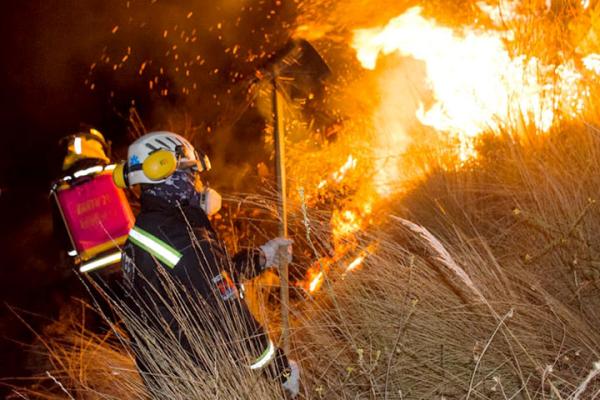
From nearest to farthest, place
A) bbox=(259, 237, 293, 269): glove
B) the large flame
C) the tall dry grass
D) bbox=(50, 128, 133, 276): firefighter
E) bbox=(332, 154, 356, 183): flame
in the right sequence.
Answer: the tall dry grass → bbox=(259, 237, 293, 269): glove → bbox=(50, 128, 133, 276): firefighter → the large flame → bbox=(332, 154, 356, 183): flame

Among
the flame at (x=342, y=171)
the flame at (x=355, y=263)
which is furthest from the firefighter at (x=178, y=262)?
the flame at (x=342, y=171)

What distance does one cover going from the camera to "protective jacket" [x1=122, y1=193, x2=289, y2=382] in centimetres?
259

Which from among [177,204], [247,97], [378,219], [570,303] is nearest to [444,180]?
[378,219]

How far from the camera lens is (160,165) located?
2.87 m

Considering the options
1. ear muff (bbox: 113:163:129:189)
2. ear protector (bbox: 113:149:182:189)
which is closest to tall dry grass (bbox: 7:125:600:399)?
ear protector (bbox: 113:149:182:189)

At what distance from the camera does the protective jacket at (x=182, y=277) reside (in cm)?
259

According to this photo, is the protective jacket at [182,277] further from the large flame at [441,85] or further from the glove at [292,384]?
the large flame at [441,85]

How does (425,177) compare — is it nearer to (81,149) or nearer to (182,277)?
(81,149)

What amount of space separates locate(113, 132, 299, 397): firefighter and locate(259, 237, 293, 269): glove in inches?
18.3

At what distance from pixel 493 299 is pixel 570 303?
0.55m

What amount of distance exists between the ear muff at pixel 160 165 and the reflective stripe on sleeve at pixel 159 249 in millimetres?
349

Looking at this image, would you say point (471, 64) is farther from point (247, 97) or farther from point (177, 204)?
point (177, 204)

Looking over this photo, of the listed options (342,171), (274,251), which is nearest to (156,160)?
(274,251)

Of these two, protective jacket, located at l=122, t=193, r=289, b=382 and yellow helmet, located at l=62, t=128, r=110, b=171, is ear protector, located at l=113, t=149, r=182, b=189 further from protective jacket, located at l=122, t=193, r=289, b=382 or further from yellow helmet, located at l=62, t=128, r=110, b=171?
yellow helmet, located at l=62, t=128, r=110, b=171
